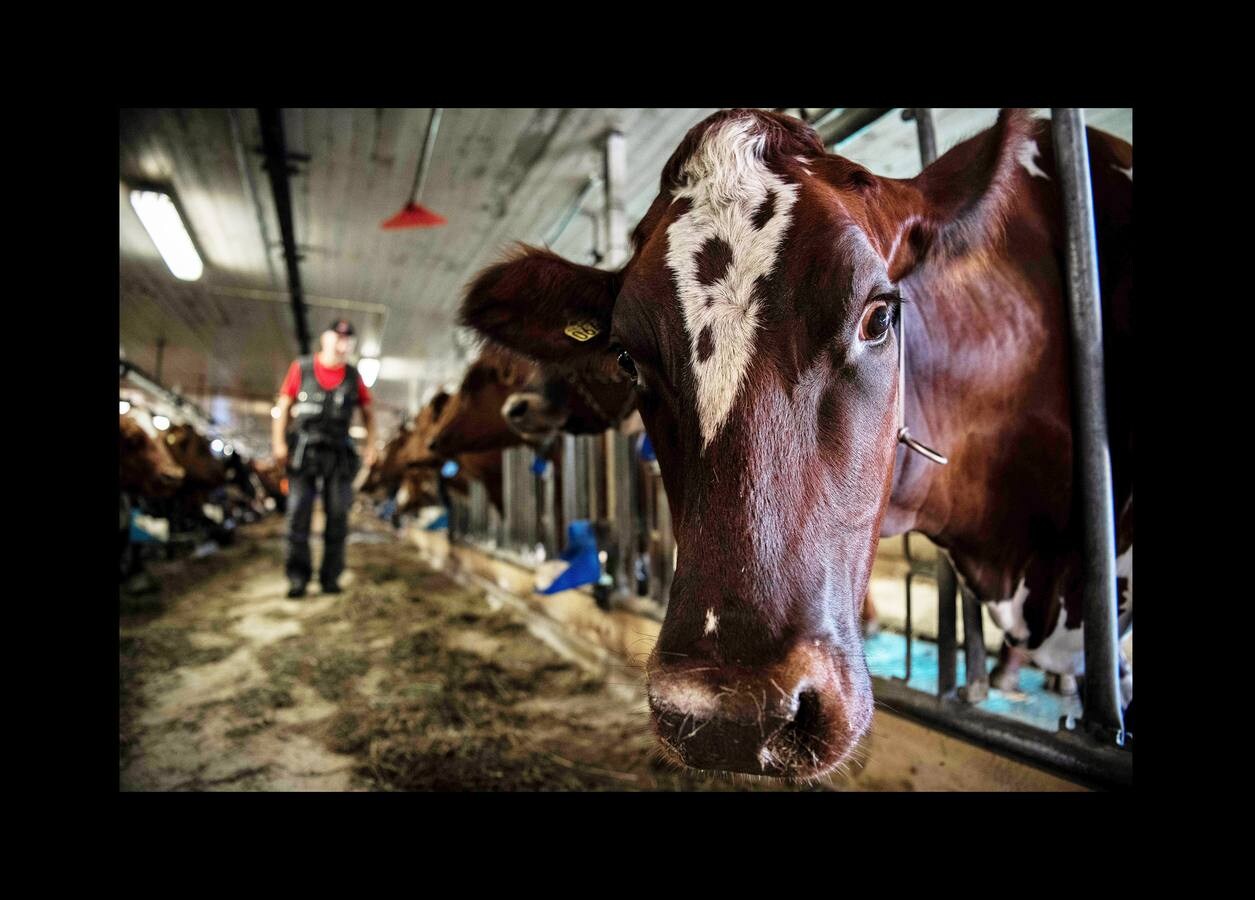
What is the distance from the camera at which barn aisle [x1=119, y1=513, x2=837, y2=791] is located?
2162 mm

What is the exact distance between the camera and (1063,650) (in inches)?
65.8

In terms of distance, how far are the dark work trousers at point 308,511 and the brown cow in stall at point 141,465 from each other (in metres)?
2.12

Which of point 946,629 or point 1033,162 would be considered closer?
point 1033,162

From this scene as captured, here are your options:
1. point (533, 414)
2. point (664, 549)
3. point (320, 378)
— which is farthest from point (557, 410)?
point (320, 378)

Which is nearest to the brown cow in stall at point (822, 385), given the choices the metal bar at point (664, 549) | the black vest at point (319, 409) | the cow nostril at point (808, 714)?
the cow nostril at point (808, 714)

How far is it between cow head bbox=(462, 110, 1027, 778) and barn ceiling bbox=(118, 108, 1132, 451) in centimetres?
79

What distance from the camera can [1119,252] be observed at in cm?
159

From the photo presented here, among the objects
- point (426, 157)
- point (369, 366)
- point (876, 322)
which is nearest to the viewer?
point (876, 322)

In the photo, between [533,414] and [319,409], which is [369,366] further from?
[533,414]

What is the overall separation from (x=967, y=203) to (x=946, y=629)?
119cm

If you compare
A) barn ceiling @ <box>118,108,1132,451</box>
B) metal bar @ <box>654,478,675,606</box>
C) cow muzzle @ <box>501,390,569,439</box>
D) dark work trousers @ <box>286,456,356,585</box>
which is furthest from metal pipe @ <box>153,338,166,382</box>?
metal bar @ <box>654,478,675,606</box>
